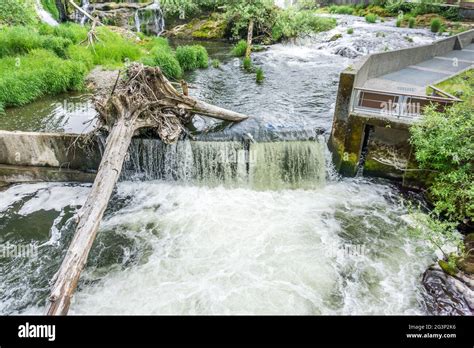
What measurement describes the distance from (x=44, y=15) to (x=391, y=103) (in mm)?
24246

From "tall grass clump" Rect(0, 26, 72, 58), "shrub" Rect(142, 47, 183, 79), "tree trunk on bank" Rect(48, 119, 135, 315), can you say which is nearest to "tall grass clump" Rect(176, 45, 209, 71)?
"shrub" Rect(142, 47, 183, 79)

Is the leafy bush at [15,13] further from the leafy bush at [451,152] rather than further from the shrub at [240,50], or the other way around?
the leafy bush at [451,152]

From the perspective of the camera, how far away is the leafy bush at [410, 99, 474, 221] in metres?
7.56

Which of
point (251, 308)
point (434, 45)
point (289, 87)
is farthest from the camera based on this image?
point (434, 45)

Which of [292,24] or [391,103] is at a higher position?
[292,24]

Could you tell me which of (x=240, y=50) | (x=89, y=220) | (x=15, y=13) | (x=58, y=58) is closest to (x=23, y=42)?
(x=58, y=58)

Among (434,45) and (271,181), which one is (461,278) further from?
(434,45)

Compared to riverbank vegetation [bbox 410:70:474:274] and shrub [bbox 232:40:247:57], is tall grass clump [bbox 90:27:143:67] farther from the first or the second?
riverbank vegetation [bbox 410:70:474:274]

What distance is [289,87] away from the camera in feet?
52.6

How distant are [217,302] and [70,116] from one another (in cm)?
987

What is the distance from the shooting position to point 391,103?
939 cm

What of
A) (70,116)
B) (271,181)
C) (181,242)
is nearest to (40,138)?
(70,116)

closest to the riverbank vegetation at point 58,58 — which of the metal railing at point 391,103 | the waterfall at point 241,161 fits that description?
the waterfall at point 241,161

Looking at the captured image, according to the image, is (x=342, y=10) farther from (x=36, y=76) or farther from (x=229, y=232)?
(x=229, y=232)
